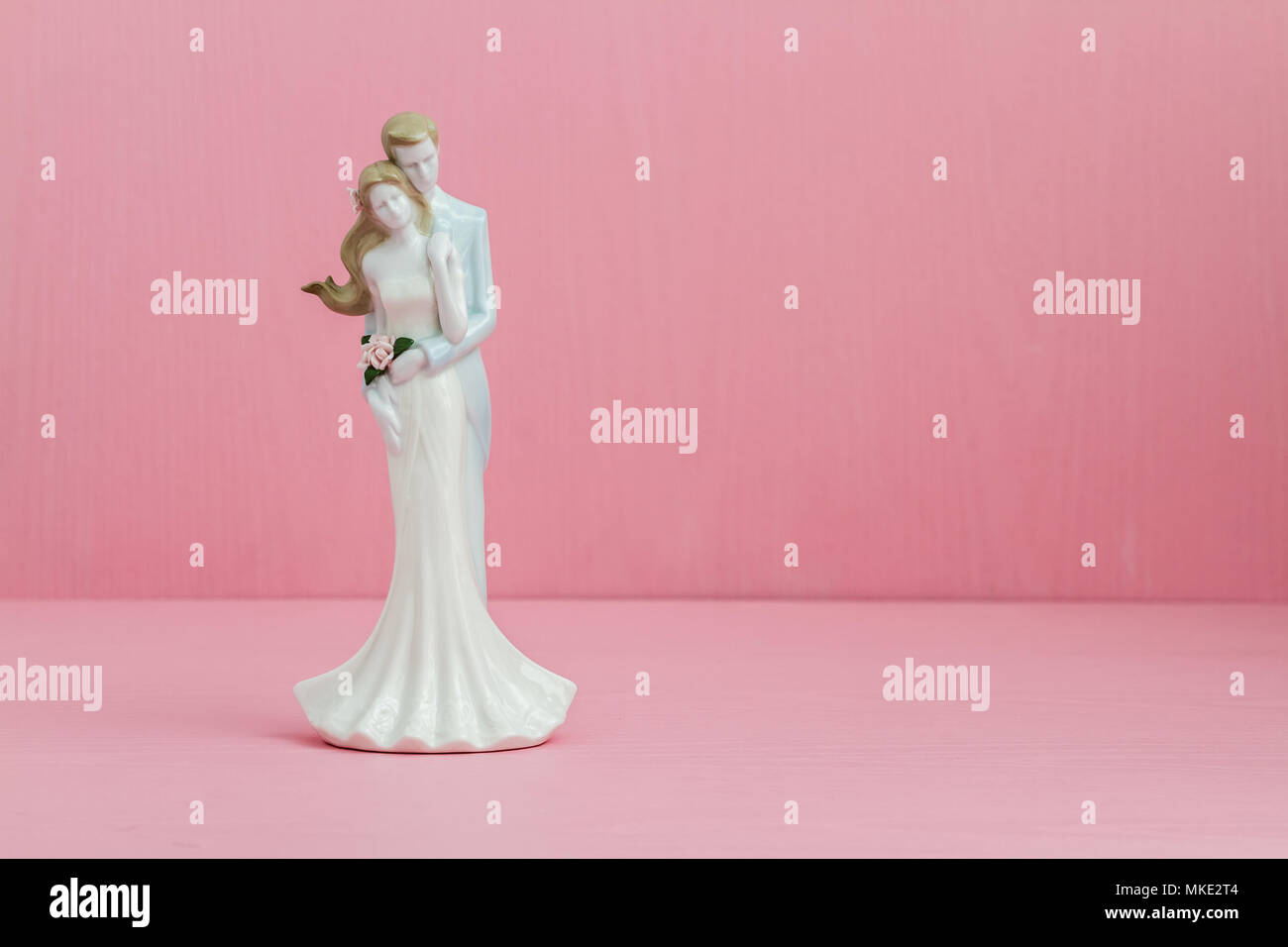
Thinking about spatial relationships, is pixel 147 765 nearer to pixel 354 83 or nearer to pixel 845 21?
pixel 354 83

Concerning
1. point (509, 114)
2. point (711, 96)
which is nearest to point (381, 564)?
point (509, 114)

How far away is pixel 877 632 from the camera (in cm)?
720

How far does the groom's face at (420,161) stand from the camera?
4301mm

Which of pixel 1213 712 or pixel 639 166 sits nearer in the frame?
pixel 1213 712

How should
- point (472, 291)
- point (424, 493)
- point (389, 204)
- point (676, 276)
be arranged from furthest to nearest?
1. point (676, 276)
2. point (472, 291)
3. point (424, 493)
4. point (389, 204)

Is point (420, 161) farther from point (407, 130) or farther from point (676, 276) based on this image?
point (676, 276)

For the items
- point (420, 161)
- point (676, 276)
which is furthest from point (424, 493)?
point (676, 276)

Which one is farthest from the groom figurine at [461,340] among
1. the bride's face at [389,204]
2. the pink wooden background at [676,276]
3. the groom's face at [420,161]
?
the pink wooden background at [676,276]

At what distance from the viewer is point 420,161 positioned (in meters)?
4.33

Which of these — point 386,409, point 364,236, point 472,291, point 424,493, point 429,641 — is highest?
point 364,236

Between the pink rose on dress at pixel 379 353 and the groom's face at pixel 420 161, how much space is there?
1.52 ft

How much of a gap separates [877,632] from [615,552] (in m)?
2.19

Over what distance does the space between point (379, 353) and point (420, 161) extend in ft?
1.89

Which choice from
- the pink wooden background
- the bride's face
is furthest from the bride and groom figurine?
the pink wooden background
